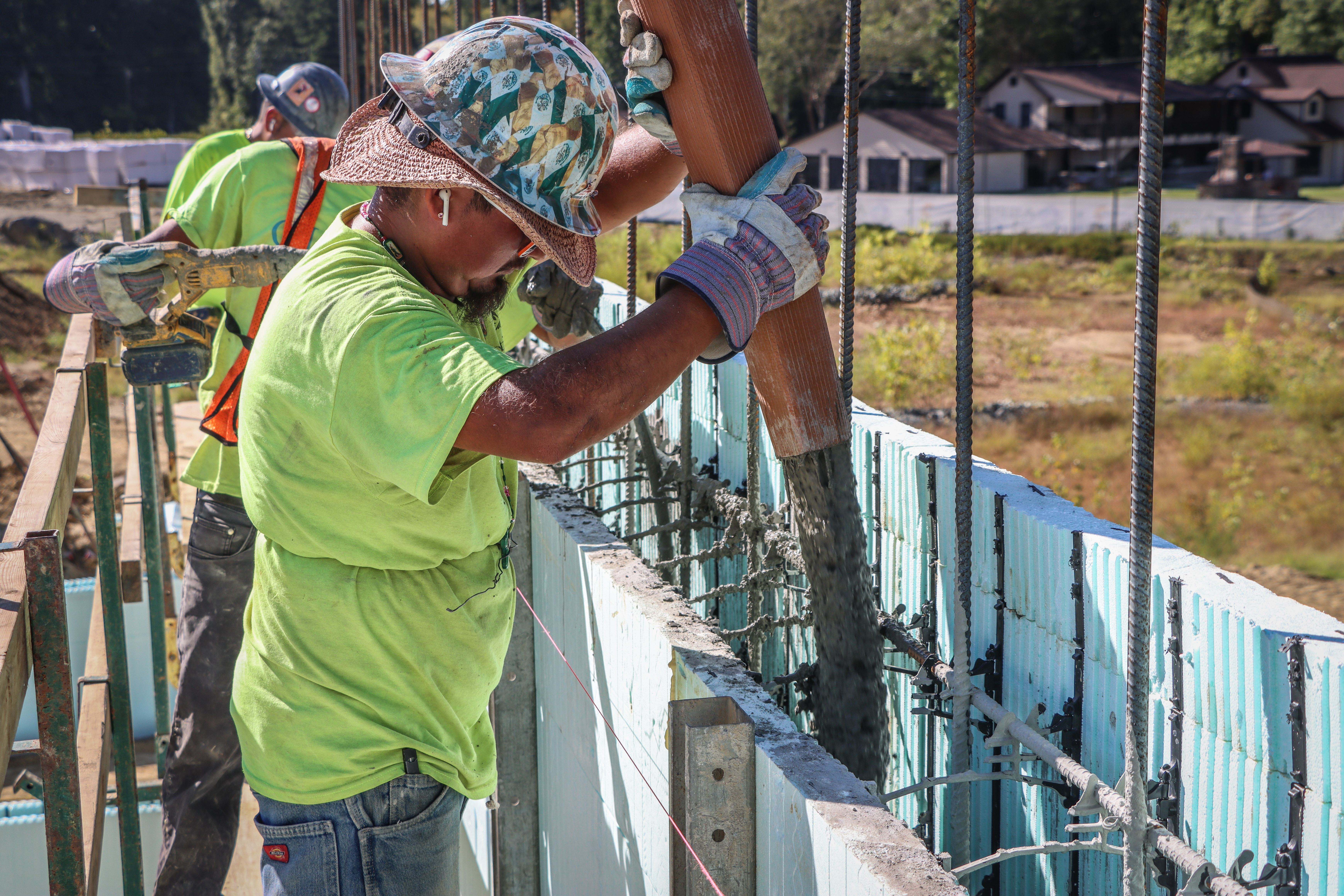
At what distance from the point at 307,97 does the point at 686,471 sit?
7.39 feet

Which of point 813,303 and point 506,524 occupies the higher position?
point 813,303

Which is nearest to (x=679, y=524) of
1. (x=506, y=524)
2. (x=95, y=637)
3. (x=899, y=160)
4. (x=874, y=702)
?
(x=874, y=702)

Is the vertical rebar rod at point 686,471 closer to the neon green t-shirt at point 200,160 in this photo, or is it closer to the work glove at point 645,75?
the work glove at point 645,75

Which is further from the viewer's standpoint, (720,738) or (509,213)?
(720,738)

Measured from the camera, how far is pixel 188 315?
3670mm

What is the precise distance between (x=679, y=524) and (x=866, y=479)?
0.80 meters

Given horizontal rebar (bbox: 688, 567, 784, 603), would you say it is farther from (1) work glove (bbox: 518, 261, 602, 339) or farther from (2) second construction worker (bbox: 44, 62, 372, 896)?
(2) second construction worker (bbox: 44, 62, 372, 896)

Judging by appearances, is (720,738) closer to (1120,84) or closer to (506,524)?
(506,524)

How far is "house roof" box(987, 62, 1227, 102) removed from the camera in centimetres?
5138

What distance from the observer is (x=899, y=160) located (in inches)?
1838

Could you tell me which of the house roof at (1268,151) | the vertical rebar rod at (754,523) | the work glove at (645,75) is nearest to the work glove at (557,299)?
the vertical rebar rod at (754,523)

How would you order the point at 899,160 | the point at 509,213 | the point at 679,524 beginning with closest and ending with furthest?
the point at 509,213, the point at 679,524, the point at 899,160

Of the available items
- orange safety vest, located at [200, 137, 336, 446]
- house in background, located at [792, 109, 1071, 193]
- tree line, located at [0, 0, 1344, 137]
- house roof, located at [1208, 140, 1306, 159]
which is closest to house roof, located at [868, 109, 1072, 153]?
house in background, located at [792, 109, 1071, 193]

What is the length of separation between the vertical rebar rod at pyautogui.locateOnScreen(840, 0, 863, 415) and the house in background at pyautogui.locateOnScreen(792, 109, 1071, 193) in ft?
138
